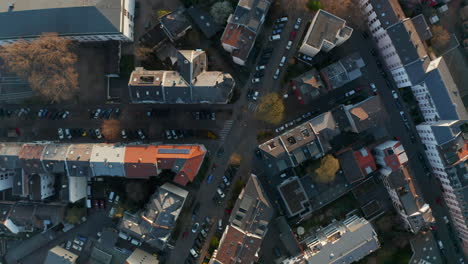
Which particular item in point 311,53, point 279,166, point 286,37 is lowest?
point 279,166

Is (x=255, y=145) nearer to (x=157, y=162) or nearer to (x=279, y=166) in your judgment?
(x=279, y=166)

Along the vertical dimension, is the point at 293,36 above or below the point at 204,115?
above

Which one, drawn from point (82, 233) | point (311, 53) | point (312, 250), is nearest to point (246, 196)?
point (312, 250)

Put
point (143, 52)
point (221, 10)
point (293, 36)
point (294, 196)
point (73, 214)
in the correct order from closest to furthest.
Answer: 1. point (221, 10)
2. point (294, 196)
3. point (143, 52)
4. point (73, 214)
5. point (293, 36)

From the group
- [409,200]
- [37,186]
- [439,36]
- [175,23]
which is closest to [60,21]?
[175,23]

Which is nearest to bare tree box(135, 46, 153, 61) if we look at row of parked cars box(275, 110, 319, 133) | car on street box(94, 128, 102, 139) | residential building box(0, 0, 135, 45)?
residential building box(0, 0, 135, 45)

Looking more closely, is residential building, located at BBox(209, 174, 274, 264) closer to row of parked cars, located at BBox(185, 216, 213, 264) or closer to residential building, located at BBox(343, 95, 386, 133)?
row of parked cars, located at BBox(185, 216, 213, 264)

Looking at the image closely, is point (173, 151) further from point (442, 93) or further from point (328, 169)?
point (442, 93)

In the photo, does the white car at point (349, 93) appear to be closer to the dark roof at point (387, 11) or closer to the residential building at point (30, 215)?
the dark roof at point (387, 11)
